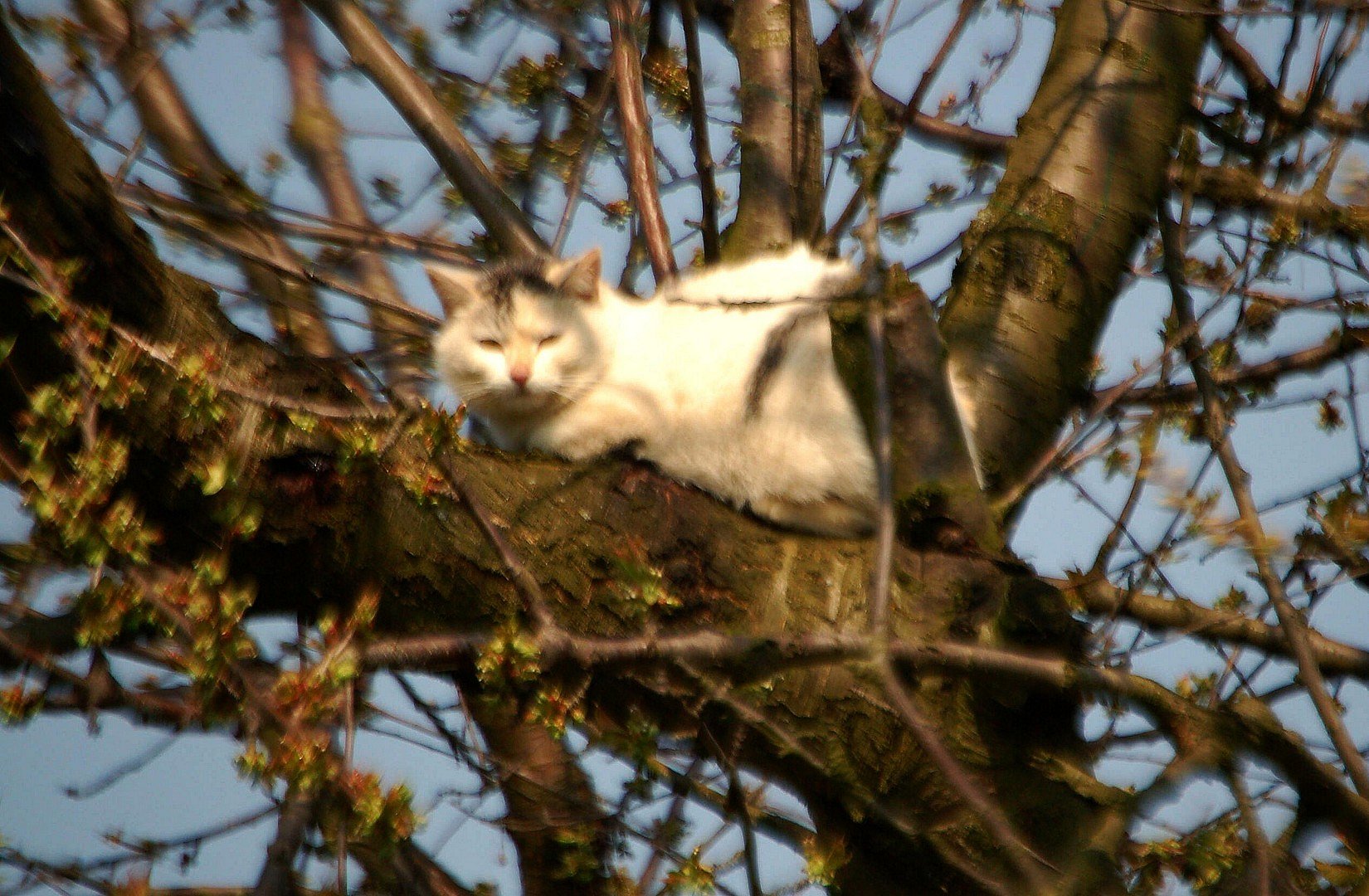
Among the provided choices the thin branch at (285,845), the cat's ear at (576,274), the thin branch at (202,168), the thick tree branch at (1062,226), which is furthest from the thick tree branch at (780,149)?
the thin branch at (285,845)

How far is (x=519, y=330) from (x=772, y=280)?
2.82 ft

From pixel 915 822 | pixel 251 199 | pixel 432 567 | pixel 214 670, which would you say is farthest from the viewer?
pixel 251 199

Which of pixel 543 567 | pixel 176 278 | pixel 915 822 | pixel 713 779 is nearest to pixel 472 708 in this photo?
pixel 713 779

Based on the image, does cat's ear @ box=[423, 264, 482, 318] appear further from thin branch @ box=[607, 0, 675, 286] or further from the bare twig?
the bare twig

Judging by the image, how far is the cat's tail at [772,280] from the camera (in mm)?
3107

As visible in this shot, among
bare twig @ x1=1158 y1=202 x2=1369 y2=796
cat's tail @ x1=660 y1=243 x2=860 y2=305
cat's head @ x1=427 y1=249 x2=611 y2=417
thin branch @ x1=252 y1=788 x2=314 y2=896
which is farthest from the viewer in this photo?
cat's head @ x1=427 y1=249 x2=611 y2=417

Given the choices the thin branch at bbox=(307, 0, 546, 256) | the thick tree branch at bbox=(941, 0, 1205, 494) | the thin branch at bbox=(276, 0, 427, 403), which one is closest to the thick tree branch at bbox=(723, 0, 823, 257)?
the thick tree branch at bbox=(941, 0, 1205, 494)

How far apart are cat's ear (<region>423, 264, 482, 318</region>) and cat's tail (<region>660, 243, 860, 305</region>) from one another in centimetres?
62

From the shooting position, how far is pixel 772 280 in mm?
3217

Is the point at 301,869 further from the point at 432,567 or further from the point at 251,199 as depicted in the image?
the point at 251,199

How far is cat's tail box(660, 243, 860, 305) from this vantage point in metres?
3.11

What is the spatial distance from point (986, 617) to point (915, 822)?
42cm

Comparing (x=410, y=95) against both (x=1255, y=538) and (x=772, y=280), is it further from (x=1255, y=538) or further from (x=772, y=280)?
(x=1255, y=538)

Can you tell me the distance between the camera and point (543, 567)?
2.11 meters
